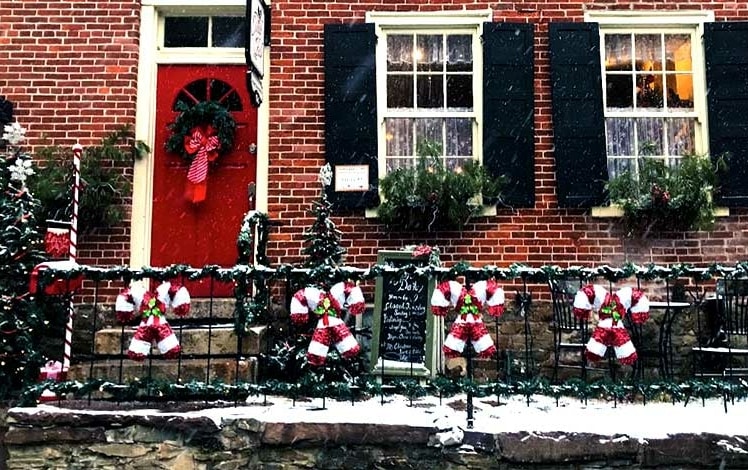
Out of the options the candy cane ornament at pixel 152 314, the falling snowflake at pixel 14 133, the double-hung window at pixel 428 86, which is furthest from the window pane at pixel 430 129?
the falling snowflake at pixel 14 133

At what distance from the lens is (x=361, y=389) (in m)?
4.44

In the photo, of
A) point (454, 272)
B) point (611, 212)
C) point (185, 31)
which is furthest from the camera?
point (185, 31)

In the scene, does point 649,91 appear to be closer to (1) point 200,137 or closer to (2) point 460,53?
(2) point 460,53

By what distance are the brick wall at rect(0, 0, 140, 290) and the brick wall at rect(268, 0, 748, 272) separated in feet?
4.71

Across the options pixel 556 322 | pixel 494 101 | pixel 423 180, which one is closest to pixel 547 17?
pixel 494 101

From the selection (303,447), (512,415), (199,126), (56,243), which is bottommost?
(303,447)

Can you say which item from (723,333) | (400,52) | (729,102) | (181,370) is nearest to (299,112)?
(400,52)

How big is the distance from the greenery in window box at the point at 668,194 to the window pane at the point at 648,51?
1.05 metres

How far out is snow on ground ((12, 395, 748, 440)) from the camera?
3.99 m

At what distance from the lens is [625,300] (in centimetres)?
442

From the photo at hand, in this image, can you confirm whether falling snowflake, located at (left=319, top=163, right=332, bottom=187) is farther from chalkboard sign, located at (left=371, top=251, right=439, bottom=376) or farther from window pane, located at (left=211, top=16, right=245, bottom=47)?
window pane, located at (left=211, top=16, right=245, bottom=47)

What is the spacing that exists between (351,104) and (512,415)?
3.41m

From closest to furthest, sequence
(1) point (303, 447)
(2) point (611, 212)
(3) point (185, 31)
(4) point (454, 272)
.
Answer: (1) point (303, 447)
(4) point (454, 272)
(2) point (611, 212)
(3) point (185, 31)

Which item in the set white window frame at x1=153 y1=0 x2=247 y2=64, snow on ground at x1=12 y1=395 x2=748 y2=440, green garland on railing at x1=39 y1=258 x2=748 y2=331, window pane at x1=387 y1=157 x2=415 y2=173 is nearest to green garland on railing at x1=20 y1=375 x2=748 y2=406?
snow on ground at x1=12 y1=395 x2=748 y2=440
